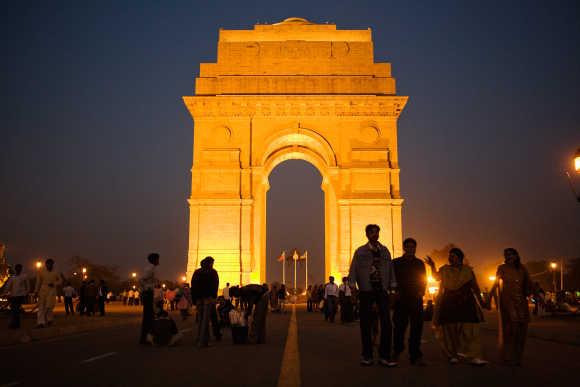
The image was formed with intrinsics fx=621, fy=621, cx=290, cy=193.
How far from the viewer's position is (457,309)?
A: 9219 mm

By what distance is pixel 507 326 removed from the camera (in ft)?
30.2

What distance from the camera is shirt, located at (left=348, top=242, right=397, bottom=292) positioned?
8.74 meters

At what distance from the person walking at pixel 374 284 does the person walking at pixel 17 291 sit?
34.2 ft

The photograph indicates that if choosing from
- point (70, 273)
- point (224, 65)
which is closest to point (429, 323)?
point (224, 65)

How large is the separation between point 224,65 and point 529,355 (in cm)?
3157

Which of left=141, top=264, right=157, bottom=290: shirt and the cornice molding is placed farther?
the cornice molding

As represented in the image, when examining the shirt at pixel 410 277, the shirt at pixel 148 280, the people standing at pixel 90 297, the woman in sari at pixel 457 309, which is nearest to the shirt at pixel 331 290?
the people standing at pixel 90 297

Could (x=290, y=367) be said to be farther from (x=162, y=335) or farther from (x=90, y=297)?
(x=90, y=297)

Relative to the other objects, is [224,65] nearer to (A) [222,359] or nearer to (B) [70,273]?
(A) [222,359]

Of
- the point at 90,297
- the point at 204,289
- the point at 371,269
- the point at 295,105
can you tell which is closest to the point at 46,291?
Answer: the point at 204,289

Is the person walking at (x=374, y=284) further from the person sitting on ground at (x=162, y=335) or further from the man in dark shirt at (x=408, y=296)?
the person sitting on ground at (x=162, y=335)

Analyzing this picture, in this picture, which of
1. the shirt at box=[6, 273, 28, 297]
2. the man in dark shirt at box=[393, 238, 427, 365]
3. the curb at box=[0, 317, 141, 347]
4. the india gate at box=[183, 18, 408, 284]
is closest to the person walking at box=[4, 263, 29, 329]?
the shirt at box=[6, 273, 28, 297]

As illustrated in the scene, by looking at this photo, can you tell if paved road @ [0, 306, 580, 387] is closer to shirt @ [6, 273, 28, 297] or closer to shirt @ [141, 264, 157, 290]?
shirt @ [141, 264, 157, 290]

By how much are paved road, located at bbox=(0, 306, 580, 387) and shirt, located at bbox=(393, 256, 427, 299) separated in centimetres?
101
